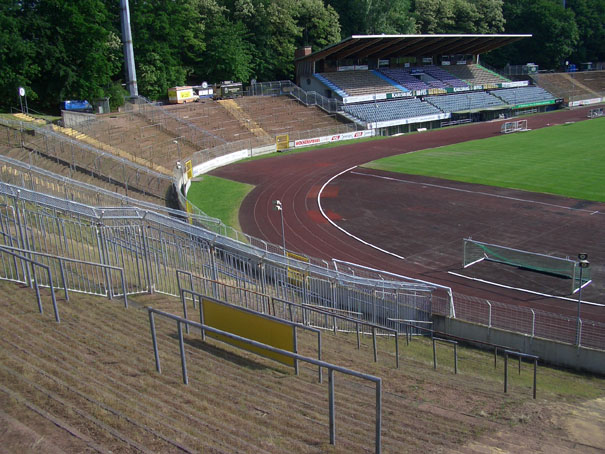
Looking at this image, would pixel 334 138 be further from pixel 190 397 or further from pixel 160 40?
pixel 190 397

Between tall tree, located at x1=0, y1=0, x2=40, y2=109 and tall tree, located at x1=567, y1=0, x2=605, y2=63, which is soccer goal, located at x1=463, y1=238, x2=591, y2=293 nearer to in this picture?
tall tree, located at x1=0, y1=0, x2=40, y2=109

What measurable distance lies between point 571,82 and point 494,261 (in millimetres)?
88837

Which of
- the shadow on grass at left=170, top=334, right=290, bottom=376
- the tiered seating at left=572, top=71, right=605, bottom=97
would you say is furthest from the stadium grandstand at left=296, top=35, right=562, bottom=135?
the shadow on grass at left=170, top=334, right=290, bottom=376

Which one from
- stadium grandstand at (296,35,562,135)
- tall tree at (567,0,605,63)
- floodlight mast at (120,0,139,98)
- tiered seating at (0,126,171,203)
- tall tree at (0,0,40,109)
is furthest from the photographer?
tall tree at (567,0,605,63)

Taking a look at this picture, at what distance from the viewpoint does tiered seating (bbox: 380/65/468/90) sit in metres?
82.1

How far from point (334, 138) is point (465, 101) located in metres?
27.5

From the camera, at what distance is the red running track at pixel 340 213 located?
23.5m

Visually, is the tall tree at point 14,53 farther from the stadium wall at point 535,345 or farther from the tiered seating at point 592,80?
the tiered seating at point 592,80

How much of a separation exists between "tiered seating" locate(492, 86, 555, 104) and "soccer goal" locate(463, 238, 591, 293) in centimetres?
6656

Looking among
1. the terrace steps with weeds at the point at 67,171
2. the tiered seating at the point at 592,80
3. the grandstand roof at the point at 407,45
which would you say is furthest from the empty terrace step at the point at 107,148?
the tiered seating at the point at 592,80

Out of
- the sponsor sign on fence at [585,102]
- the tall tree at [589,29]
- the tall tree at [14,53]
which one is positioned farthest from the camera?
the tall tree at [589,29]

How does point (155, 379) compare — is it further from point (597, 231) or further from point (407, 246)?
point (597, 231)

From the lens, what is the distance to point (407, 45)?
258 feet

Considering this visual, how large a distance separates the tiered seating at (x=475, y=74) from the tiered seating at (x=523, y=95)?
3.16m
